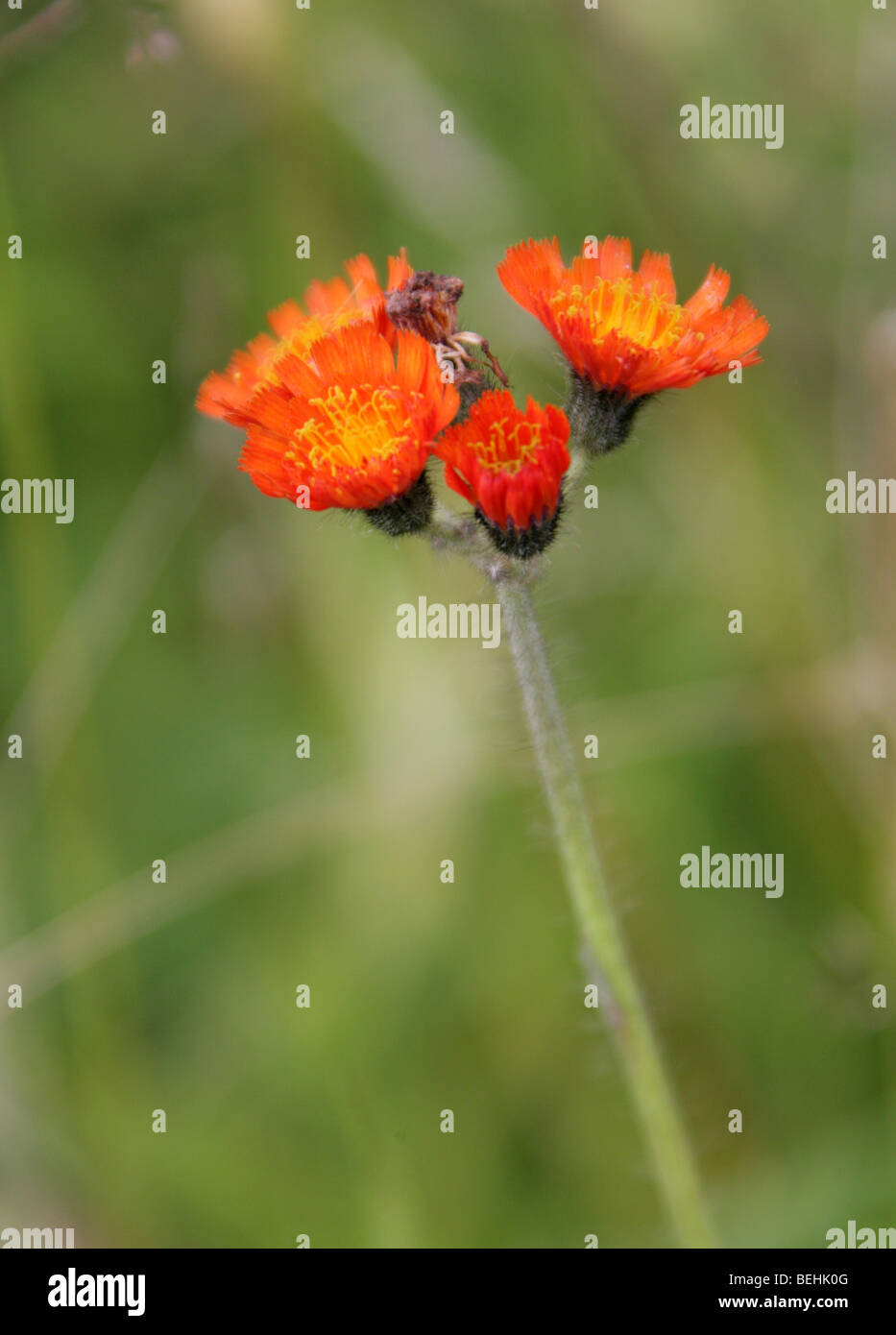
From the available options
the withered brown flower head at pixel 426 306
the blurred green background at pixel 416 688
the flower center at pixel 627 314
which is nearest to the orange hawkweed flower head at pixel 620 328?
the flower center at pixel 627 314

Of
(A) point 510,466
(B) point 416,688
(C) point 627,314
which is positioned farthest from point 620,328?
(B) point 416,688

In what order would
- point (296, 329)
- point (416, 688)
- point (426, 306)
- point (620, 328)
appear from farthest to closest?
1. point (416, 688)
2. point (296, 329)
3. point (620, 328)
4. point (426, 306)

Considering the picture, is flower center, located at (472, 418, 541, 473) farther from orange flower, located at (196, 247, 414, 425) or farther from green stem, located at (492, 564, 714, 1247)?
orange flower, located at (196, 247, 414, 425)

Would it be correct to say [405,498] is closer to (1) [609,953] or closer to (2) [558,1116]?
(1) [609,953]

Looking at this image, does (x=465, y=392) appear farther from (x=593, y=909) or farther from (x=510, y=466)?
(x=593, y=909)

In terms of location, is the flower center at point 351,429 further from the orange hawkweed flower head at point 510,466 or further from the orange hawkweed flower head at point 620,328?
the orange hawkweed flower head at point 620,328

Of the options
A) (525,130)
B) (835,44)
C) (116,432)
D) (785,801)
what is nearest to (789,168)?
(835,44)
